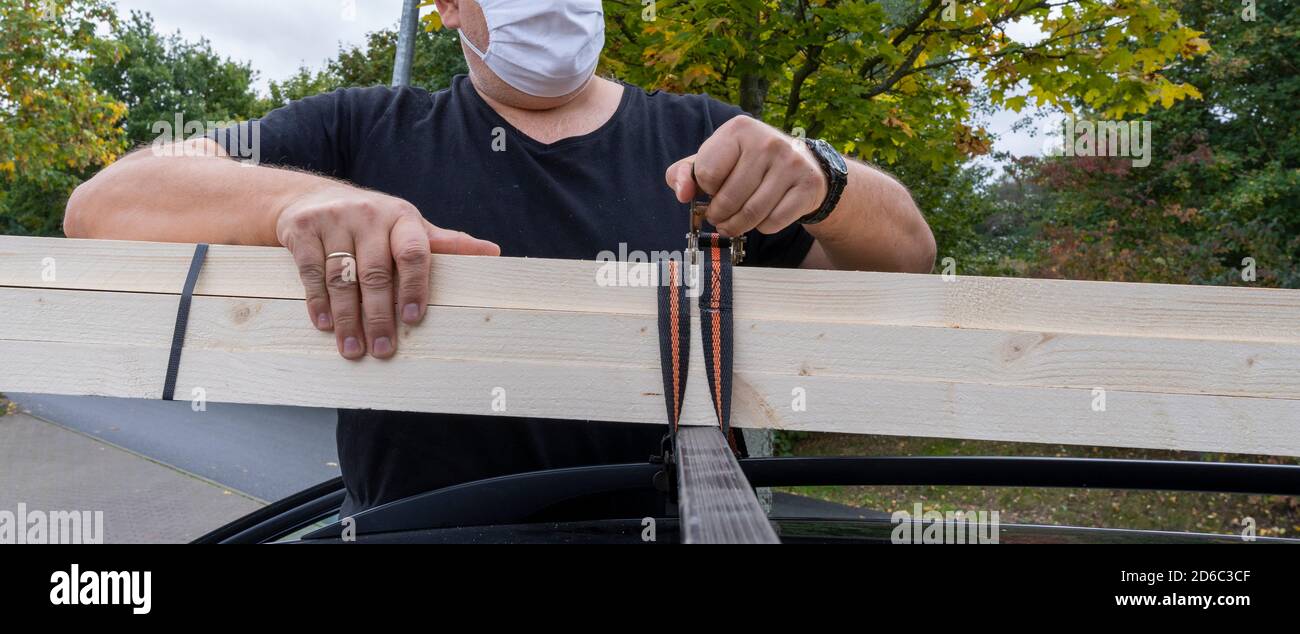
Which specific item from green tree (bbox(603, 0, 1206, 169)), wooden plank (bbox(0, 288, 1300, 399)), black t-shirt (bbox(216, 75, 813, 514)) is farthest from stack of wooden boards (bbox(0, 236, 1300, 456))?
green tree (bbox(603, 0, 1206, 169))

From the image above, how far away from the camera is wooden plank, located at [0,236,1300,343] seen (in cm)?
121

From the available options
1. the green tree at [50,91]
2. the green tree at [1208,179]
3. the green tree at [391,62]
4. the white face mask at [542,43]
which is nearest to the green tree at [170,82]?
the green tree at [391,62]

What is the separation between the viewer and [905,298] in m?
1.23

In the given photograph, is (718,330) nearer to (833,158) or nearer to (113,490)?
(833,158)

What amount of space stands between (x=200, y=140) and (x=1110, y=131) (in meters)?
12.0

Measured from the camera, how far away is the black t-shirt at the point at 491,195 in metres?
1.95

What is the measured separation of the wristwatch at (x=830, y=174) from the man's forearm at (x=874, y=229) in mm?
38

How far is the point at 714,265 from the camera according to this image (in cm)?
124

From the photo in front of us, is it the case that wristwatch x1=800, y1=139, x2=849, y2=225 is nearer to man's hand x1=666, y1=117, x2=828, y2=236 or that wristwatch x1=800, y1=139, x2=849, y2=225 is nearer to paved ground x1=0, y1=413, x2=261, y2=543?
man's hand x1=666, y1=117, x2=828, y2=236

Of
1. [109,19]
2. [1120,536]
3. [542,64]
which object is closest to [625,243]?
[542,64]

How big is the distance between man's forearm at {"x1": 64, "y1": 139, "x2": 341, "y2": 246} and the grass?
552cm

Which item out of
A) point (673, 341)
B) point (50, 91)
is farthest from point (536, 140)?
point (50, 91)

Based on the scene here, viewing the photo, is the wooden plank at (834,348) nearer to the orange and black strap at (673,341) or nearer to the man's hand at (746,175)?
the orange and black strap at (673,341)
